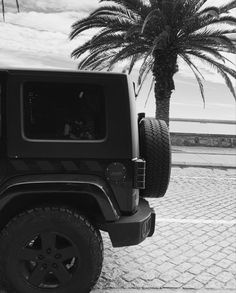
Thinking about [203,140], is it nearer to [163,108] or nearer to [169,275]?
[163,108]

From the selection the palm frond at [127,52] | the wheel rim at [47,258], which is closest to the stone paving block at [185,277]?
the wheel rim at [47,258]

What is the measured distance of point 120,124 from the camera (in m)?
3.21

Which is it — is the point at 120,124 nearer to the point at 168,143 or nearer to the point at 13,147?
the point at 168,143

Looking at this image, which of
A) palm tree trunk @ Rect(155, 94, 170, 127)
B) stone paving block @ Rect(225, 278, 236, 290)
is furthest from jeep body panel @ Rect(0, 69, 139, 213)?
palm tree trunk @ Rect(155, 94, 170, 127)

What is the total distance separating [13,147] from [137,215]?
1.19 meters

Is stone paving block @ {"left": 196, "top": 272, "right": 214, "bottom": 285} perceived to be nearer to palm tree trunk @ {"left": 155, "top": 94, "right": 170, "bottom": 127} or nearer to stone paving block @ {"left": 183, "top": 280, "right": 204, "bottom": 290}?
stone paving block @ {"left": 183, "top": 280, "right": 204, "bottom": 290}

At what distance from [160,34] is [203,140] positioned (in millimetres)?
6898

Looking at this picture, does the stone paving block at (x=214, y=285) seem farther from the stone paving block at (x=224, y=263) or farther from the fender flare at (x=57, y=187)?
the fender flare at (x=57, y=187)

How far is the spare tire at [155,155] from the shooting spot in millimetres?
3531

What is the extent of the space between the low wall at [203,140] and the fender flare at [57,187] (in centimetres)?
1641

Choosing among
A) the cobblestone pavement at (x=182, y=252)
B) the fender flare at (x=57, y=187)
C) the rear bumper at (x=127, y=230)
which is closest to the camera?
the fender flare at (x=57, y=187)

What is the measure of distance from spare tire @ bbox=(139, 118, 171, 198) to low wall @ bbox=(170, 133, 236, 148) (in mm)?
15828

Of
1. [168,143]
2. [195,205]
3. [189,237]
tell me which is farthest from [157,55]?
[168,143]

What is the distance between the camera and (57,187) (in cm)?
312
